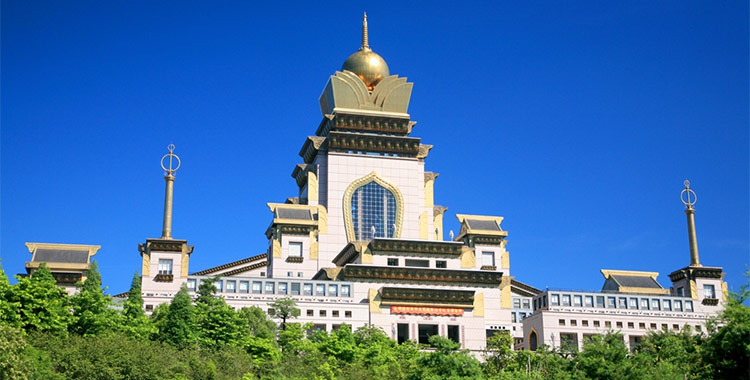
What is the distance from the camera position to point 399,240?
303ft

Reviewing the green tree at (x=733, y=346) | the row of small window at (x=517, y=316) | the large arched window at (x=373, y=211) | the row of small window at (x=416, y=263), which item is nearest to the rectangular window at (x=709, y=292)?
the row of small window at (x=517, y=316)

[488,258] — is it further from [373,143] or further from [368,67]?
[368,67]

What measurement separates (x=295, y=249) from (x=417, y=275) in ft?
51.1

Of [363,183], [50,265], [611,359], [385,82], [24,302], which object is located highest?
[385,82]

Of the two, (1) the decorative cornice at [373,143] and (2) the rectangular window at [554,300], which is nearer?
(2) the rectangular window at [554,300]

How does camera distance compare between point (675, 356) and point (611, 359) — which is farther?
point (675, 356)

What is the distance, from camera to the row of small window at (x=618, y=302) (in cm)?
9438

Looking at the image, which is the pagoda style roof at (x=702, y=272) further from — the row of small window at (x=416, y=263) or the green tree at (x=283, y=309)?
the green tree at (x=283, y=309)

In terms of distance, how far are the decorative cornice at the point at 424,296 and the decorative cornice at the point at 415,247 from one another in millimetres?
4622

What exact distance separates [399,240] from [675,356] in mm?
31330

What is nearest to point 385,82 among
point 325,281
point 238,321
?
point 325,281

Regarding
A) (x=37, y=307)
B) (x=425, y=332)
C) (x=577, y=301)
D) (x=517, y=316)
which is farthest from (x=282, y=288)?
(x=37, y=307)

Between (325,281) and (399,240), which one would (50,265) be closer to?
(325,281)

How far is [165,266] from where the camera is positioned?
89.2 m
